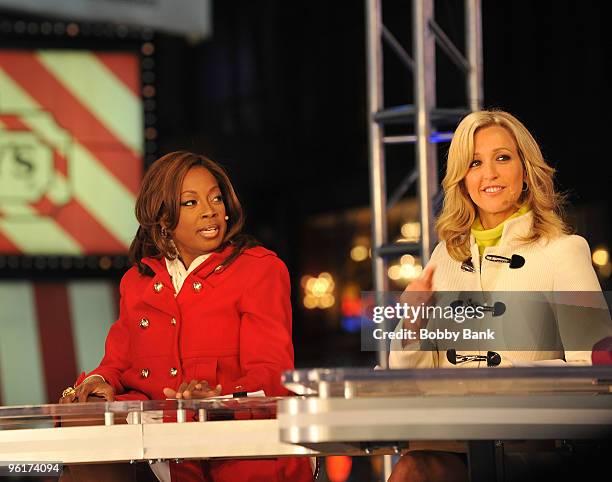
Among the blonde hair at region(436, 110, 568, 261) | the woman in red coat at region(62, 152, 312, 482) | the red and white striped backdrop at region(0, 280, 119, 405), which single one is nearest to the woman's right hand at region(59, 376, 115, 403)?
the woman in red coat at region(62, 152, 312, 482)

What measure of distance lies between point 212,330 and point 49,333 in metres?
4.38

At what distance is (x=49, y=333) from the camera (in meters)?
7.28

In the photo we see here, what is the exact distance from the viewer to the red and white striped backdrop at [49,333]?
723cm

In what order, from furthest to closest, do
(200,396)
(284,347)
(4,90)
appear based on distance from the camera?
(4,90) → (284,347) → (200,396)

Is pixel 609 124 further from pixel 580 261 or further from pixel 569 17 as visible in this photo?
pixel 580 261

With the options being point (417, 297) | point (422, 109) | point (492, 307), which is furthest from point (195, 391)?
point (422, 109)

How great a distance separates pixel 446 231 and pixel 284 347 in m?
0.48

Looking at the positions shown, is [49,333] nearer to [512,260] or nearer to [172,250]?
[172,250]

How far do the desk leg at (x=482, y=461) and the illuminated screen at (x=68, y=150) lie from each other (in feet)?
16.1

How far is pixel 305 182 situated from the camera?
1498 cm

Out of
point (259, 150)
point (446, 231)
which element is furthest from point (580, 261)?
point (259, 150)


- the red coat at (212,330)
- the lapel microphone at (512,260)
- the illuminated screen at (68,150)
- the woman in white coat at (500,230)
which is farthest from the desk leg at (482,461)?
the illuminated screen at (68,150)

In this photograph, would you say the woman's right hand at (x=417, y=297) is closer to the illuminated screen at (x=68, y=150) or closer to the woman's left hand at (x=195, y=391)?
the woman's left hand at (x=195, y=391)

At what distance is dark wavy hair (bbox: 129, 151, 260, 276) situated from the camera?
316 centimetres
